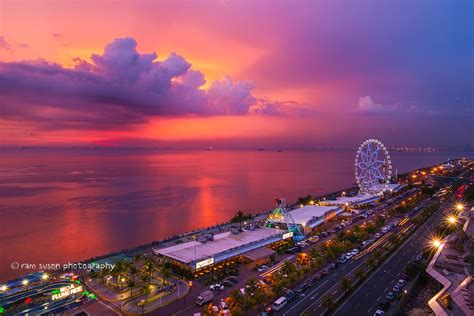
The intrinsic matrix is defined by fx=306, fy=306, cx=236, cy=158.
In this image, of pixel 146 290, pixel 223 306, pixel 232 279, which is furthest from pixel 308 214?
pixel 146 290

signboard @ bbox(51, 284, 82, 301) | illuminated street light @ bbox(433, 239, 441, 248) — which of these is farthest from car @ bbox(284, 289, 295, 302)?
illuminated street light @ bbox(433, 239, 441, 248)

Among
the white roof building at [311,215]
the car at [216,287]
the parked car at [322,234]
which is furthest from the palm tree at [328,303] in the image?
the white roof building at [311,215]

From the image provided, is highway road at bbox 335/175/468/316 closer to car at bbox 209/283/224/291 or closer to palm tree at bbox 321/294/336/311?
palm tree at bbox 321/294/336/311

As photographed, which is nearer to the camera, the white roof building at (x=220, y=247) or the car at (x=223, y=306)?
the car at (x=223, y=306)

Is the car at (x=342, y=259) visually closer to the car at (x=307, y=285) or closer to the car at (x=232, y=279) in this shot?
the car at (x=307, y=285)

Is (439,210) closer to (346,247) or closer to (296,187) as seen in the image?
(346,247)

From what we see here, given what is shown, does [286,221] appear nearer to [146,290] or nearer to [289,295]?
[289,295]

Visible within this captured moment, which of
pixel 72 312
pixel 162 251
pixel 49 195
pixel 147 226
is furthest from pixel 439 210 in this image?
pixel 49 195
